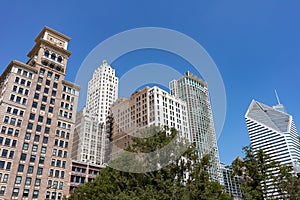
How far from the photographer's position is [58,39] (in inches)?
3209

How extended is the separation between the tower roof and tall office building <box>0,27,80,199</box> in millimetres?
122593

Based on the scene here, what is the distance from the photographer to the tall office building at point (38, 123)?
5822 centimetres

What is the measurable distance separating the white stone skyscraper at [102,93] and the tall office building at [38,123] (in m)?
47.5

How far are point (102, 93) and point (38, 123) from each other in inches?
2494

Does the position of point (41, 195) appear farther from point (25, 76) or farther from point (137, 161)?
point (137, 161)

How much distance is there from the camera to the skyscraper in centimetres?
Answer: 13625

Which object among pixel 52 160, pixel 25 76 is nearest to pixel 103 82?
pixel 25 76

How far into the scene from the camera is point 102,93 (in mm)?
129250

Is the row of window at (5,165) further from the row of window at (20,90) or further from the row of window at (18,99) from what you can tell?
the row of window at (20,90)

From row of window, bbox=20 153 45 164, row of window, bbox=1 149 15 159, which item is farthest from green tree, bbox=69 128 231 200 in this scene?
row of window, bbox=20 153 45 164

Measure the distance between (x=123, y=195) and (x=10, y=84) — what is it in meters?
57.2

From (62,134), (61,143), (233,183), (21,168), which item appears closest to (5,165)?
(21,168)

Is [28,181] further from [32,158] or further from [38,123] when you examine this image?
[38,123]

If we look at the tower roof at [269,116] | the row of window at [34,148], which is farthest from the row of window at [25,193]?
the tower roof at [269,116]
